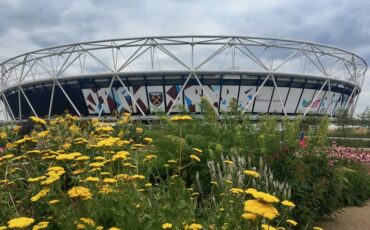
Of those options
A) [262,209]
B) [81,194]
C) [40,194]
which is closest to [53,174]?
[40,194]

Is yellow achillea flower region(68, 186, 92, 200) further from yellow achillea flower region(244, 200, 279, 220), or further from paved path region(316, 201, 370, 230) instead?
paved path region(316, 201, 370, 230)

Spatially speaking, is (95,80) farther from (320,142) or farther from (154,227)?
(154,227)

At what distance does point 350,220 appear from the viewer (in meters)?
6.64

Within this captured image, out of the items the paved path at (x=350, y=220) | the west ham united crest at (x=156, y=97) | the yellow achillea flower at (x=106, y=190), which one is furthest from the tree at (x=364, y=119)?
the yellow achillea flower at (x=106, y=190)

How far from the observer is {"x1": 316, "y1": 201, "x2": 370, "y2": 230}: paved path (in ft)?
20.6

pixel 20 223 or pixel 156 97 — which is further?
pixel 156 97

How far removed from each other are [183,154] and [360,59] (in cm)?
5431

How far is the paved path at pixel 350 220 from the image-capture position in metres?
6.28

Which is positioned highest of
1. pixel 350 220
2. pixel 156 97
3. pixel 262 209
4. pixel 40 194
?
pixel 156 97

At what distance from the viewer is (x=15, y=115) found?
184 feet

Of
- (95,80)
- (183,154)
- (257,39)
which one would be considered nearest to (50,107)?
(95,80)

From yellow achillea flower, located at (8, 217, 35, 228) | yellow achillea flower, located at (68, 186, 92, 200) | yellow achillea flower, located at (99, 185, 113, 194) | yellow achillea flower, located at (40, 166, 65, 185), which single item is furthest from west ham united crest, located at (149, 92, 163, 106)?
yellow achillea flower, located at (8, 217, 35, 228)

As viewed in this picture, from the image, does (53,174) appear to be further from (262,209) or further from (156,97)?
(156,97)

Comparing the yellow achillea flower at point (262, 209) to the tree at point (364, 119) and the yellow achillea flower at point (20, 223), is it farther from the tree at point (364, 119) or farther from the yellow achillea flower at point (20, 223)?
the tree at point (364, 119)
